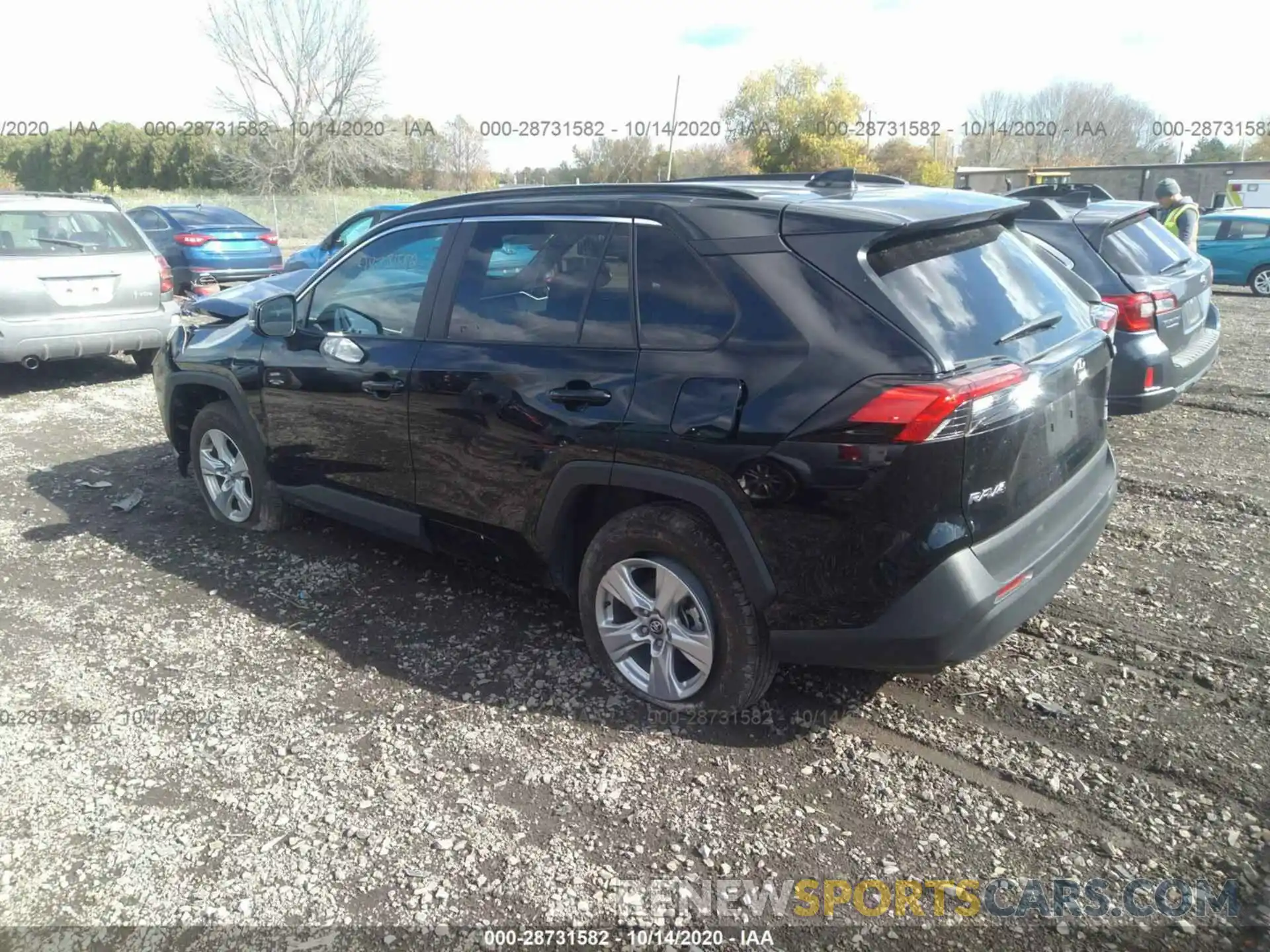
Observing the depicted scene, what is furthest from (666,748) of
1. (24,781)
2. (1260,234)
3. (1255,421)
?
(1260,234)

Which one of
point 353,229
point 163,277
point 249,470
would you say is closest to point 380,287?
point 249,470

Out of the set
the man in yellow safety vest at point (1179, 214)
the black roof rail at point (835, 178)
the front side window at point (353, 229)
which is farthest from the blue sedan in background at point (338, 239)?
the black roof rail at point (835, 178)

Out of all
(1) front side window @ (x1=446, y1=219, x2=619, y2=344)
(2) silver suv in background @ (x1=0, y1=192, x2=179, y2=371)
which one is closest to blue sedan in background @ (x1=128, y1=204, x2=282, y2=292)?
(2) silver suv in background @ (x1=0, y1=192, x2=179, y2=371)

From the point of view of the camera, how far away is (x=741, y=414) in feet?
9.44

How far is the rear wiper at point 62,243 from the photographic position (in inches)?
332

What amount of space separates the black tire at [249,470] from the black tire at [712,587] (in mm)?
2442

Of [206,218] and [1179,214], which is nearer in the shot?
[1179,214]

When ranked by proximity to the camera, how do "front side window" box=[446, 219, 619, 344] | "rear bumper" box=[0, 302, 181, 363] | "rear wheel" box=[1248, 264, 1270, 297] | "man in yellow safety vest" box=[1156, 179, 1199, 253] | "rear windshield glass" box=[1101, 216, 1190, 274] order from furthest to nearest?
1. "rear wheel" box=[1248, 264, 1270, 297]
2. "man in yellow safety vest" box=[1156, 179, 1199, 253]
3. "rear bumper" box=[0, 302, 181, 363]
4. "rear windshield glass" box=[1101, 216, 1190, 274]
5. "front side window" box=[446, 219, 619, 344]

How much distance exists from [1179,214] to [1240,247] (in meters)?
7.69

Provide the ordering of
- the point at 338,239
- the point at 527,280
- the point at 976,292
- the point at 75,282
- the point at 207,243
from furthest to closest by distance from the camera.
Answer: the point at 207,243, the point at 338,239, the point at 75,282, the point at 527,280, the point at 976,292

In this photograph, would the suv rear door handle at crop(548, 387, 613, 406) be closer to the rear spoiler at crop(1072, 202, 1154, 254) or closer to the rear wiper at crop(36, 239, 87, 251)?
the rear spoiler at crop(1072, 202, 1154, 254)

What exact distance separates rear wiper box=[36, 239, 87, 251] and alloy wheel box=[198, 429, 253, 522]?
4.64m

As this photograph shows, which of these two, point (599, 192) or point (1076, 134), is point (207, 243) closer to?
point (599, 192)

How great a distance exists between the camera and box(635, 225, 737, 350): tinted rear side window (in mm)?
3027
